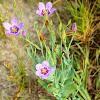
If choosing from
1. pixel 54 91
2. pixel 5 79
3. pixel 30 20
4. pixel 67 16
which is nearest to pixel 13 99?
pixel 5 79

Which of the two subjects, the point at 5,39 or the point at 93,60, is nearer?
the point at 93,60

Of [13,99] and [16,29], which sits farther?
[13,99]

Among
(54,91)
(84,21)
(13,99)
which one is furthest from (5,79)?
(84,21)

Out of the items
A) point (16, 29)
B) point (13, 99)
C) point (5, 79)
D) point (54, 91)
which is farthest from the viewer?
point (5, 79)

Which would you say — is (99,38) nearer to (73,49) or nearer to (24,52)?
(73,49)

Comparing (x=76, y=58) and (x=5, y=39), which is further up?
(x=5, y=39)

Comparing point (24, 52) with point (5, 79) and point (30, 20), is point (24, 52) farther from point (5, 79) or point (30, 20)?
point (30, 20)

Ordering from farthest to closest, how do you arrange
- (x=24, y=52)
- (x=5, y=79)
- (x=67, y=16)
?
(x=67, y=16)
(x=24, y=52)
(x=5, y=79)

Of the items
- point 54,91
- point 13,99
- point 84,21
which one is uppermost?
point 84,21

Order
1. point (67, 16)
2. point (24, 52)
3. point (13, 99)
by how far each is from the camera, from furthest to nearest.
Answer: point (67, 16)
point (24, 52)
point (13, 99)
